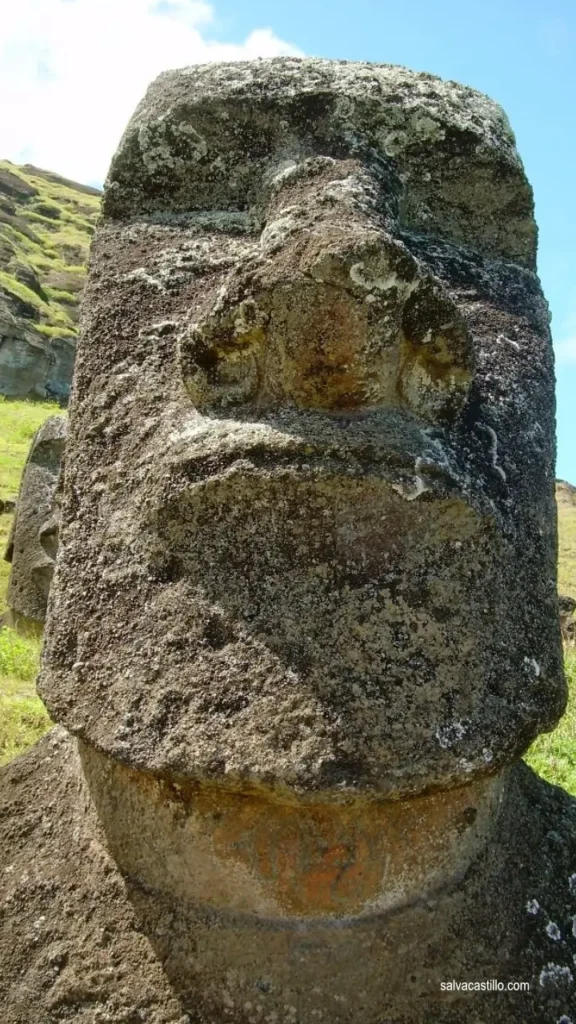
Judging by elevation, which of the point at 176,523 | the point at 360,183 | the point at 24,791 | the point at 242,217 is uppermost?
the point at 360,183

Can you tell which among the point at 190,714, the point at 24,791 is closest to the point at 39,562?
the point at 24,791

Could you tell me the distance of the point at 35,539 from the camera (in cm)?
→ 762

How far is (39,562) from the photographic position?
24.6 ft

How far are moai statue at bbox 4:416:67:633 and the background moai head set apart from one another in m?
5.68

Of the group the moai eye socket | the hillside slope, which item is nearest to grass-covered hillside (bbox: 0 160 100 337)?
the hillside slope

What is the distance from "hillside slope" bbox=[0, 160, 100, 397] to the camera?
25.0 metres

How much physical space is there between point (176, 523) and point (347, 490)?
285mm

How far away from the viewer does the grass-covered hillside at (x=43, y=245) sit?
28.8 m

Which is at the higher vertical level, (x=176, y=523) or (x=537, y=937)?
(x=176, y=523)

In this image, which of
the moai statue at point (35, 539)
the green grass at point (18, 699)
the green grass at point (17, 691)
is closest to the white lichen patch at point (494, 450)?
the green grass at point (17, 691)

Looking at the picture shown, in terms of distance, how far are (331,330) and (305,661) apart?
0.55m

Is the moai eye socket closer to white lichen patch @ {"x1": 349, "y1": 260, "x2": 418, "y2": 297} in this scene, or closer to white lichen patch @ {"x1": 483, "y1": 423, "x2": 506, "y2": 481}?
white lichen patch @ {"x1": 349, "y1": 260, "x2": 418, "y2": 297}

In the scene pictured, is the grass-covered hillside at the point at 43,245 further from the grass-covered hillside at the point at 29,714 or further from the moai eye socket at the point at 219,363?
the moai eye socket at the point at 219,363

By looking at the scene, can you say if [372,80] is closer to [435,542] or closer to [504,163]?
[504,163]
